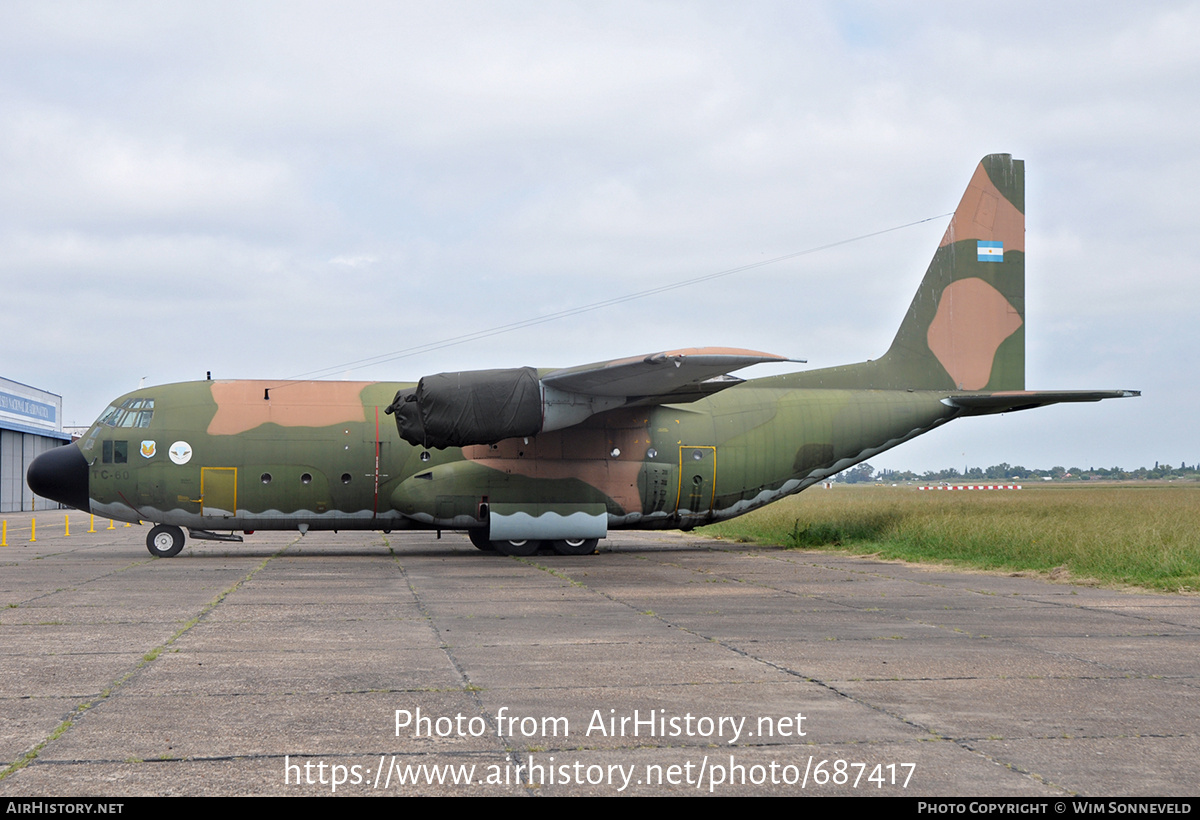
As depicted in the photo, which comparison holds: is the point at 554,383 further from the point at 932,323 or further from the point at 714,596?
the point at 932,323

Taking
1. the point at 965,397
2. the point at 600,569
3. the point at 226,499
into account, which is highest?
the point at 965,397

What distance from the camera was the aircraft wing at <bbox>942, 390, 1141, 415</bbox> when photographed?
70.3ft

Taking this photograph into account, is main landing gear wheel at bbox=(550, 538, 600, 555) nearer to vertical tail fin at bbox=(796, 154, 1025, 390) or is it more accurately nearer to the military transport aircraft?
the military transport aircraft

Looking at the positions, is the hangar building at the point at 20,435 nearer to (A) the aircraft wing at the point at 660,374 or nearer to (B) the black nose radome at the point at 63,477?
(B) the black nose radome at the point at 63,477

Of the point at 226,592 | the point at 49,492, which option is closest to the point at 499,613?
the point at 226,592

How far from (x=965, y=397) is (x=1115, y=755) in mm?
17636

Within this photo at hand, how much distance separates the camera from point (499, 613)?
11969 millimetres

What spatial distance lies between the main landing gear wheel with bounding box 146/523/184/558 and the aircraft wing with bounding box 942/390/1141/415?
17.2 m

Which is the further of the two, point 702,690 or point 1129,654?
point 1129,654

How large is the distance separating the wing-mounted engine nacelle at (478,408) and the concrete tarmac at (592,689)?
12.5ft

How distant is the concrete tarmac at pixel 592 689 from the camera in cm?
547

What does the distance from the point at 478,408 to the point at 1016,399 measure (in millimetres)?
12578

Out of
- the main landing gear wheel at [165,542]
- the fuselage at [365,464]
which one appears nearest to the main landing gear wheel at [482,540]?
the fuselage at [365,464]
